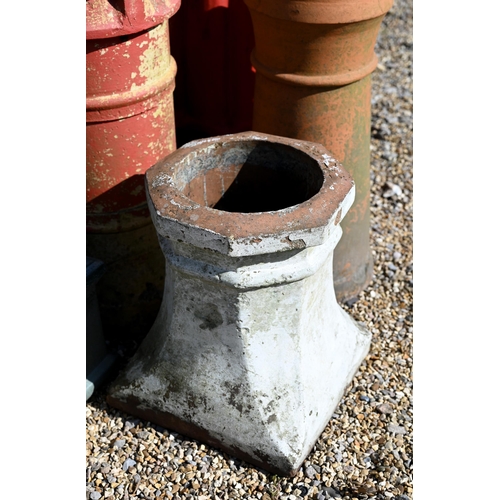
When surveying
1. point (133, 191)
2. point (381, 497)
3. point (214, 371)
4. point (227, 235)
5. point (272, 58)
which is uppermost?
point (272, 58)

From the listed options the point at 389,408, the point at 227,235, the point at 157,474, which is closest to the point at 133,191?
the point at 227,235

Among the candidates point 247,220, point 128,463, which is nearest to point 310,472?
point 128,463

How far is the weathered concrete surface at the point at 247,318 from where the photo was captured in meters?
2.26

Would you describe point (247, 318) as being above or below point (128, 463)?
above

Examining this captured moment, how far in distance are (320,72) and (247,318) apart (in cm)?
110

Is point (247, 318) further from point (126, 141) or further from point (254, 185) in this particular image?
point (126, 141)

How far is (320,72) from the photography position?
2.91 meters

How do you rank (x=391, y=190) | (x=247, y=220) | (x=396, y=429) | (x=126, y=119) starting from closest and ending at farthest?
1. (x=247, y=220)
2. (x=126, y=119)
3. (x=396, y=429)
4. (x=391, y=190)

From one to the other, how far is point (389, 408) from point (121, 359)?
116 cm

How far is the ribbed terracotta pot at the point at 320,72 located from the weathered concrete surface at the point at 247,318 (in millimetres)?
360

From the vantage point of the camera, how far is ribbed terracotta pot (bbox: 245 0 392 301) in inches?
108

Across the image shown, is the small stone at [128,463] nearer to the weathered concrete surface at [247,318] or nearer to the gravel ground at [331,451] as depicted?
the gravel ground at [331,451]

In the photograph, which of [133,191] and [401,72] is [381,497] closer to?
[133,191]

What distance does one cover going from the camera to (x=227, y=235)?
2164mm
